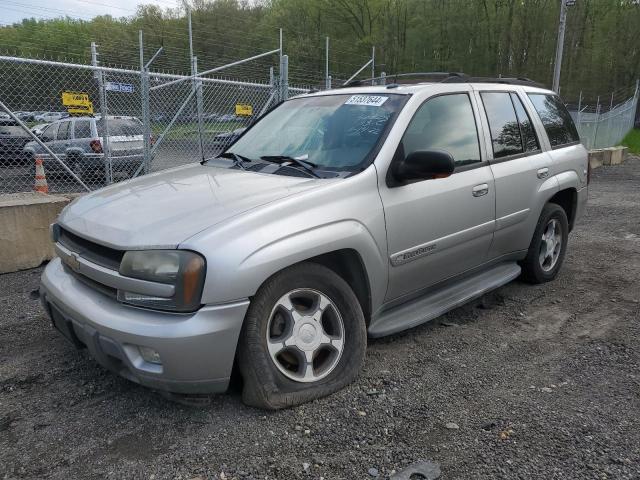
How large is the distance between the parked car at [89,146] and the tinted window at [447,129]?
5.96 meters

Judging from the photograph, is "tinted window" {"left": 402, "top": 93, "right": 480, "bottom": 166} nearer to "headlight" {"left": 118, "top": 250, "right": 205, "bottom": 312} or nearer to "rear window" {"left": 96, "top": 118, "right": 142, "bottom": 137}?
"headlight" {"left": 118, "top": 250, "right": 205, "bottom": 312}

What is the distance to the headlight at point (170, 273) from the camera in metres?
2.40

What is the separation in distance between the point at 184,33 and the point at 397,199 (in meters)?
36.8

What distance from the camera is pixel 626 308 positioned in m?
4.39

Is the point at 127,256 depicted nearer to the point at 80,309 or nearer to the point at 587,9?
the point at 80,309

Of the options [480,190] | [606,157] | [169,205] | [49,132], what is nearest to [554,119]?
[480,190]

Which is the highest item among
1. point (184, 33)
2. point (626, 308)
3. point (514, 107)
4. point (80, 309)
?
point (184, 33)

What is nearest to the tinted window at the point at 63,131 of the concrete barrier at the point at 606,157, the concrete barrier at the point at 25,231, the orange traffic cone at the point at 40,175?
the orange traffic cone at the point at 40,175

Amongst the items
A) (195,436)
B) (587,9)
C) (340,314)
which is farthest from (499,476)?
(587,9)

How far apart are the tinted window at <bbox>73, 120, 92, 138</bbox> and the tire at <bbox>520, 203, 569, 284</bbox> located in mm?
8610

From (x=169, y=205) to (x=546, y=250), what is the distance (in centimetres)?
358

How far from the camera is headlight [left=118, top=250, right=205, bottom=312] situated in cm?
240

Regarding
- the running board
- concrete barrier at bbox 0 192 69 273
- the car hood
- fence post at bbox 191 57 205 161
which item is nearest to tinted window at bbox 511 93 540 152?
the running board

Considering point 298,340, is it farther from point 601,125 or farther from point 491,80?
point 601,125
